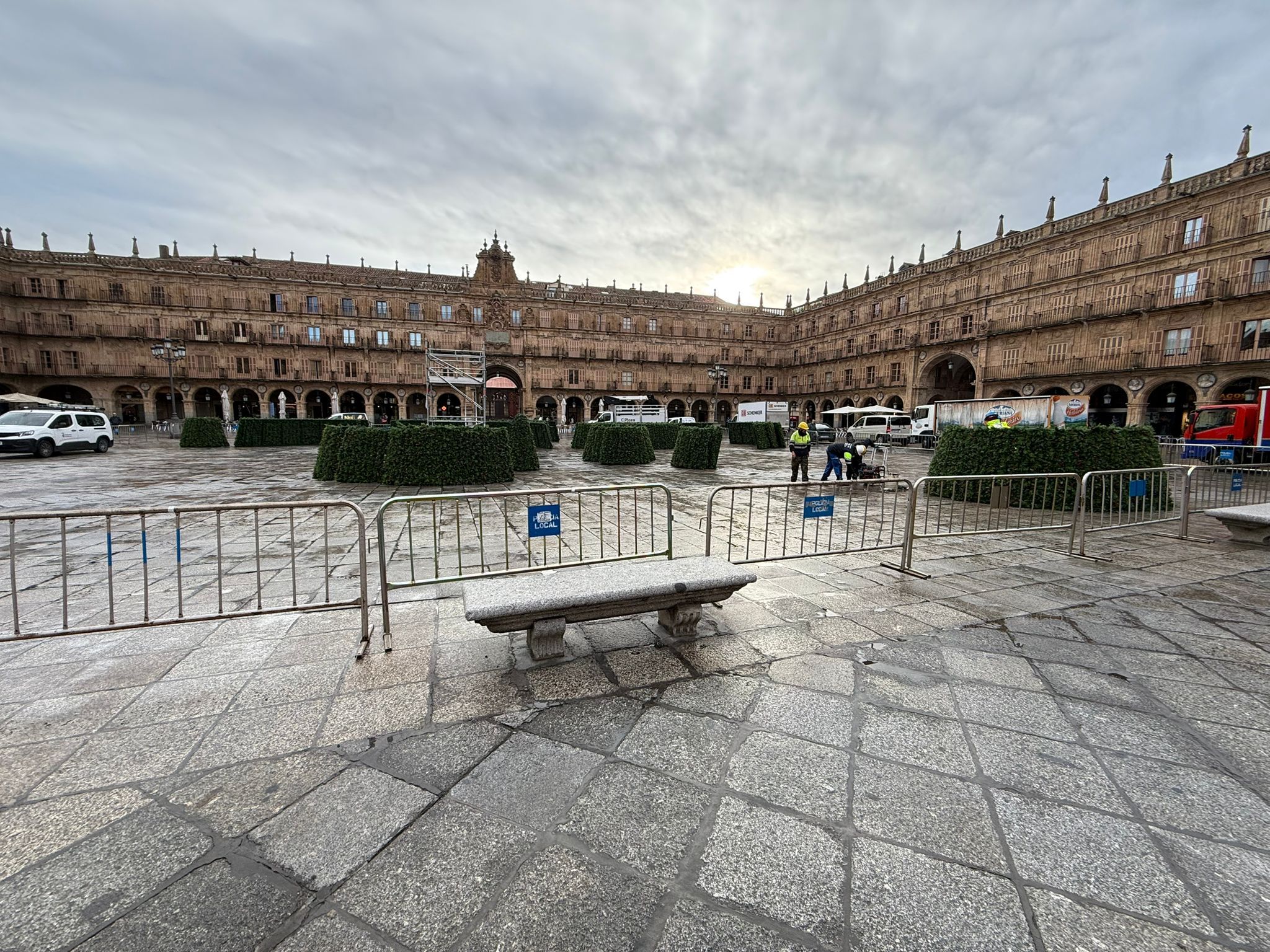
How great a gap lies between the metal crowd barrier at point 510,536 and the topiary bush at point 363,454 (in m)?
2.35

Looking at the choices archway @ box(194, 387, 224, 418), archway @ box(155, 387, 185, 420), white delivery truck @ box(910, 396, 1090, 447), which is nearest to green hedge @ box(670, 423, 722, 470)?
white delivery truck @ box(910, 396, 1090, 447)

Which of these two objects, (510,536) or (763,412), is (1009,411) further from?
(510,536)

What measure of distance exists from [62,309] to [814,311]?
2074 inches

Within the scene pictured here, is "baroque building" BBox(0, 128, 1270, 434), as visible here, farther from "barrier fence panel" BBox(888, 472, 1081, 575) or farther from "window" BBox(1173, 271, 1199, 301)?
"barrier fence panel" BBox(888, 472, 1081, 575)

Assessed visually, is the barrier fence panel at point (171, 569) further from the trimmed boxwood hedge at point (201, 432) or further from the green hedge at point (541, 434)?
the trimmed boxwood hedge at point (201, 432)

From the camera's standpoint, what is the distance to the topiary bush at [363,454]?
9281 mm

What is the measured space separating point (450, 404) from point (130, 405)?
20532mm

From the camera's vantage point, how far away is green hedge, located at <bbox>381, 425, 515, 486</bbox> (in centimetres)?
904

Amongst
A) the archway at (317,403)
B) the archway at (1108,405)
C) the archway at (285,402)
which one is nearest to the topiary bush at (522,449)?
the archway at (1108,405)

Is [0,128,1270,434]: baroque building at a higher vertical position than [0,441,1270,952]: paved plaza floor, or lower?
higher

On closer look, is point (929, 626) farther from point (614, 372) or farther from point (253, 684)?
point (614, 372)

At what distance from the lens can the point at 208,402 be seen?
37.0 meters

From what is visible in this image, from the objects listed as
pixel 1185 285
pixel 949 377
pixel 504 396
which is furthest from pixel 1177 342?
pixel 504 396

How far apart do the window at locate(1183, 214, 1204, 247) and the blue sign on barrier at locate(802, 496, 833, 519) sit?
28.9 m
